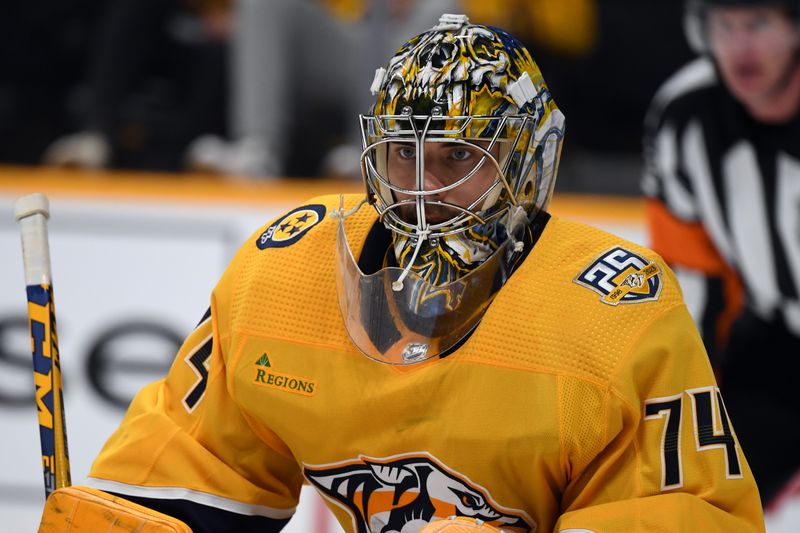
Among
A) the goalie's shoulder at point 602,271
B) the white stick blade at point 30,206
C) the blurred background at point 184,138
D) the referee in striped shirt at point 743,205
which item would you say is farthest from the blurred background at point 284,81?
the goalie's shoulder at point 602,271

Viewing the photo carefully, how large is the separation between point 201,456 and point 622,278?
2.04ft

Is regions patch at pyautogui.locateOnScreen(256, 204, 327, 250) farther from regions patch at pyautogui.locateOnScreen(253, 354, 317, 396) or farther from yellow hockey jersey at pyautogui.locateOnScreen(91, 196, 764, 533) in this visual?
regions patch at pyautogui.locateOnScreen(253, 354, 317, 396)

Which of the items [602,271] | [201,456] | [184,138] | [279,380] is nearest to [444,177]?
[602,271]

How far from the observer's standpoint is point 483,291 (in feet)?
5.34

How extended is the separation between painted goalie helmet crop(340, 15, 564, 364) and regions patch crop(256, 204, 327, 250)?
0.33 ft

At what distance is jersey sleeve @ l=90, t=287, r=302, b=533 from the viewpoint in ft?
5.62

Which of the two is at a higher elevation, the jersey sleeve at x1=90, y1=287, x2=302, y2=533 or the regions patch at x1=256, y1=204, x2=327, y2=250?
the regions patch at x1=256, y1=204, x2=327, y2=250

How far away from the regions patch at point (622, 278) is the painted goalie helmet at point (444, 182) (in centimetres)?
11

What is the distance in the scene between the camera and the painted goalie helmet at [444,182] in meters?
1.60

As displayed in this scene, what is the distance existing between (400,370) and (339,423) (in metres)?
0.11

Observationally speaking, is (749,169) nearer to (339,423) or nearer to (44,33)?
(339,423)

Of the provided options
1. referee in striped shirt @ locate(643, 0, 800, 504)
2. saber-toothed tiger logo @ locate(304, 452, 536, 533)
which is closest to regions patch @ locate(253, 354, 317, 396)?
saber-toothed tiger logo @ locate(304, 452, 536, 533)

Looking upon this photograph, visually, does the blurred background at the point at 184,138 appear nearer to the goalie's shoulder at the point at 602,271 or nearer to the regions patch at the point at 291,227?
the regions patch at the point at 291,227

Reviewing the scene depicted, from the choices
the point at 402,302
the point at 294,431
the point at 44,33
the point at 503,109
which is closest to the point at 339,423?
the point at 294,431
